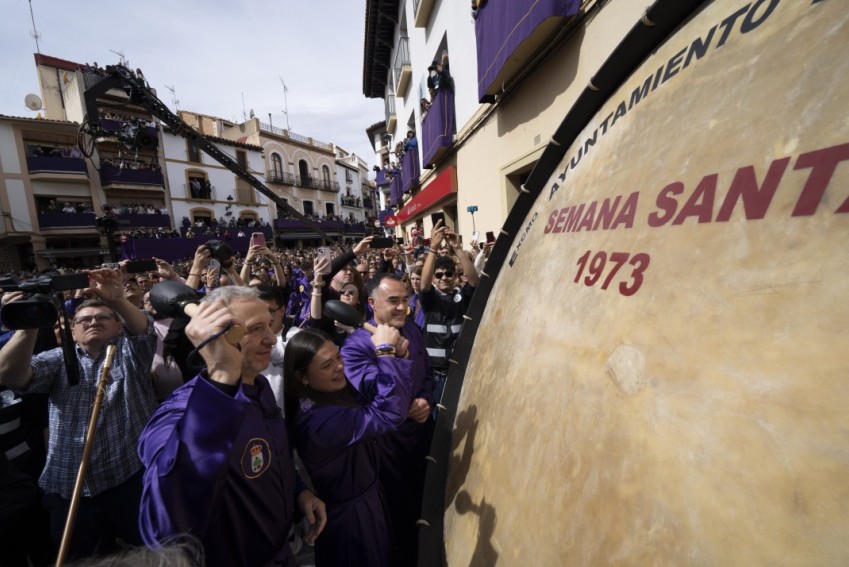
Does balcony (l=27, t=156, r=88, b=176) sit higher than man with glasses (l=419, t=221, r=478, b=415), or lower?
higher

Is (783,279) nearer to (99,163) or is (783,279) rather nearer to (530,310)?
(530,310)

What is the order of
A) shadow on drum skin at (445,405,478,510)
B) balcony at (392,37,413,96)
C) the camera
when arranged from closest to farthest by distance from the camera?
1. shadow on drum skin at (445,405,478,510)
2. the camera
3. balcony at (392,37,413,96)

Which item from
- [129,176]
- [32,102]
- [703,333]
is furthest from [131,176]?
[703,333]

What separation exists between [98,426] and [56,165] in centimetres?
2830

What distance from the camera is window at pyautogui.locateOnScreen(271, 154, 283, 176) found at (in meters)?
35.7

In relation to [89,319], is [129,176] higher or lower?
higher

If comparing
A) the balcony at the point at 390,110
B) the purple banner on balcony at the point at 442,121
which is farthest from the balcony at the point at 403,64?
the purple banner on balcony at the point at 442,121

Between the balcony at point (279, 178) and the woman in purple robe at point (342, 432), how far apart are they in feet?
121

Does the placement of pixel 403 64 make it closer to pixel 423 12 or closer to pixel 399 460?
pixel 423 12

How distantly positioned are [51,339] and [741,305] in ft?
14.3

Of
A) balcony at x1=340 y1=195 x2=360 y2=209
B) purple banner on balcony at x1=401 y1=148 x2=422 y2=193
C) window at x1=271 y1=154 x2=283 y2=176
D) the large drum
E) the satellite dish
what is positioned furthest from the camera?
balcony at x1=340 y1=195 x2=360 y2=209

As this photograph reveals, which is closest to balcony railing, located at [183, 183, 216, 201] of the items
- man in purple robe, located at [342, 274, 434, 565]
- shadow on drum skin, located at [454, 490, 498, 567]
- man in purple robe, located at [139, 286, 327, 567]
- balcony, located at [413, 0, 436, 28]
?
balcony, located at [413, 0, 436, 28]

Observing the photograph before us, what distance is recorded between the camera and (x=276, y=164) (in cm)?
3600

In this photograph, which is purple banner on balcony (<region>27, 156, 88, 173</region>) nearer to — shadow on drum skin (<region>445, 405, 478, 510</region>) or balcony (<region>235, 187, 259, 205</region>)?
balcony (<region>235, 187, 259, 205</region>)
